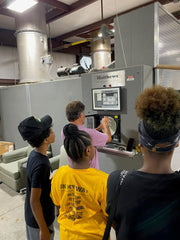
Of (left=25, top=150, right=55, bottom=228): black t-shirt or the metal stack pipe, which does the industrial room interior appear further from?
(left=25, top=150, right=55, bottom=228): black t-shirt

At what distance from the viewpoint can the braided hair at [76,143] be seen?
951mm

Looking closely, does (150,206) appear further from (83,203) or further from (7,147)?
(7,147)

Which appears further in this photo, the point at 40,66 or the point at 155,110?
the point at 40,66

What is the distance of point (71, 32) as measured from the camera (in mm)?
5035

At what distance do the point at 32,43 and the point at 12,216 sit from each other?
2.81 metres

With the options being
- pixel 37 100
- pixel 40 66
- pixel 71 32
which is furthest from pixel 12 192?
pixel 71 32

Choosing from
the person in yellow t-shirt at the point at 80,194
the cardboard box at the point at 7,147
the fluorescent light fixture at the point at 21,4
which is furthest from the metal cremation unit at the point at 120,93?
the cardboard box at the point at 7,147

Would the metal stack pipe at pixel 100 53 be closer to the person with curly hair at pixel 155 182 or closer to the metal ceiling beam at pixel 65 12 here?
the metal ceiling beam at pixel 65 12

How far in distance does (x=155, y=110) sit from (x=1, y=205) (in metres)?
2.68

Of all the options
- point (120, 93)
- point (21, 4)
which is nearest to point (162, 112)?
point (120, 93)

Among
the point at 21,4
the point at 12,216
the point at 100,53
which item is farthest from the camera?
the point at 100,53

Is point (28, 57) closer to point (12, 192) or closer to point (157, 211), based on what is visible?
point (12, 192)

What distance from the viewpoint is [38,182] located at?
113 centimetres

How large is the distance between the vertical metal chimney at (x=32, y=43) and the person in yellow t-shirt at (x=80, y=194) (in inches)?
109
